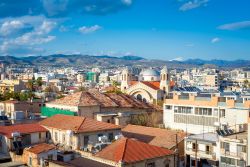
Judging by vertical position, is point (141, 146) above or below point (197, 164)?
above

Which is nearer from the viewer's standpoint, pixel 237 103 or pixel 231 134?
pixel 231 134

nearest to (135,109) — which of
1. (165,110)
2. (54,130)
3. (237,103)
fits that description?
(165,110)

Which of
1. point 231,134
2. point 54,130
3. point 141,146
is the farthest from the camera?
point 54,130

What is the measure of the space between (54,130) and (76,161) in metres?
11.8

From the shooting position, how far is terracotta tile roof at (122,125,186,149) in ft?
134

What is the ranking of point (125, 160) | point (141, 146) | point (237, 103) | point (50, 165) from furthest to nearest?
point (237, 103) < point (141, 146) < point (125, 160) < point (50, 165)

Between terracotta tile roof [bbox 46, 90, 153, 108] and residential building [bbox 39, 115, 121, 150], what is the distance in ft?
45.0

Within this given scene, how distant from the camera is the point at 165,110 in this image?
61656mm

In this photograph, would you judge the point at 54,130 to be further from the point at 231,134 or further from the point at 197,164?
the point at 231,134

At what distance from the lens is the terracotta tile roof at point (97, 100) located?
5444 cm

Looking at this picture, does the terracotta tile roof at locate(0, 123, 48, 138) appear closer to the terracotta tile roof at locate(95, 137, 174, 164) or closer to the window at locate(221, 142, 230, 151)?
the terracotta tile roof at locate(95, 137, 174, 164)

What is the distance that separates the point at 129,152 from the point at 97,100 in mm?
28285

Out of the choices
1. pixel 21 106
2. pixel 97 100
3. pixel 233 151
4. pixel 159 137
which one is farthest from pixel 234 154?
pixel 21 106

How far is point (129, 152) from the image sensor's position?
95.4 feet
